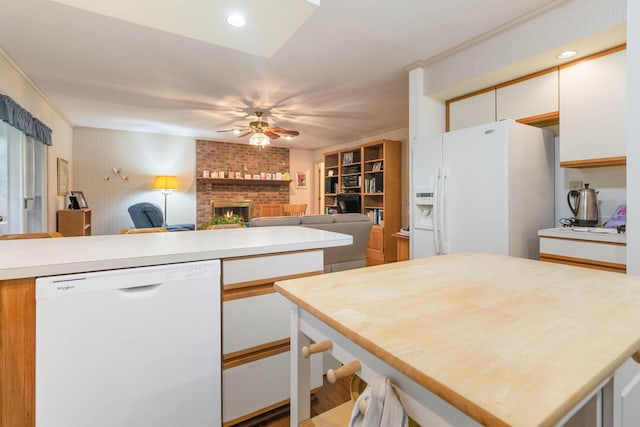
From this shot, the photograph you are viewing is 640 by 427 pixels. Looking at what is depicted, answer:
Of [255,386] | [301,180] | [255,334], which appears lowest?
[255,386]

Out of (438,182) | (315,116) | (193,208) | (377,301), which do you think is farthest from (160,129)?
(377,301)

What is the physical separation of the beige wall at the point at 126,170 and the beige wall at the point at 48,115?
276mm

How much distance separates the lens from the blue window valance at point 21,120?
2639 millimetres

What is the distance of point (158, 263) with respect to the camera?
1227 mm

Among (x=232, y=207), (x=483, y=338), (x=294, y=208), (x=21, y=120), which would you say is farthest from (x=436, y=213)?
(x=232, y=207)

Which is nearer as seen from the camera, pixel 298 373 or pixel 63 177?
pixel 298 373

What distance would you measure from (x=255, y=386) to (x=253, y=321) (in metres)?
0.32

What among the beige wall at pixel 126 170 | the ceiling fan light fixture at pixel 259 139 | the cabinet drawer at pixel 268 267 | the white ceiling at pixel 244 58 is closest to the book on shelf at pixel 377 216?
the white ceiling at pixel 244 58

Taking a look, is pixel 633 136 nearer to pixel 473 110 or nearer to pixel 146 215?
pixel 473 110

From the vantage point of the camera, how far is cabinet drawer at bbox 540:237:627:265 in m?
1.84

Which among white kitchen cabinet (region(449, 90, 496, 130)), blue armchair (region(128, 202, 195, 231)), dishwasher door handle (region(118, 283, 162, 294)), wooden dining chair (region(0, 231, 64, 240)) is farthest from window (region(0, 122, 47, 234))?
white kitchen cabinet (region(449, 90, 496, 130))

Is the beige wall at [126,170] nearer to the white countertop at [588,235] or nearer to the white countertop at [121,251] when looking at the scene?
the white countertop at [121,251]

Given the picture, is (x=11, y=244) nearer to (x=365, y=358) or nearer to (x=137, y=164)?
(x=365, y=358)

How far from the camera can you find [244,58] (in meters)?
2.87
